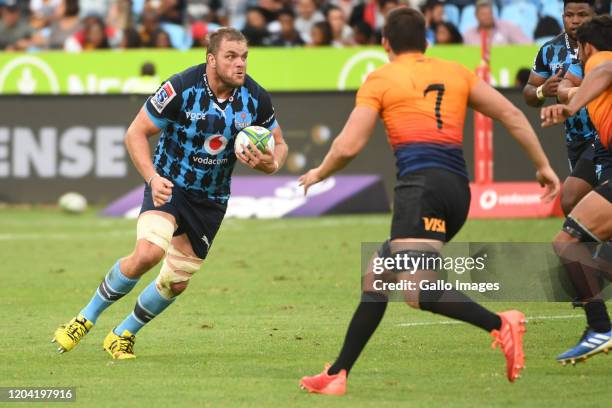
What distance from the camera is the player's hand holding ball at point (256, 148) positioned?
8.96 meters

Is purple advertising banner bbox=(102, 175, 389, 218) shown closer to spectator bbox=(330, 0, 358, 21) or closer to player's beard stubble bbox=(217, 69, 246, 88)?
spectator bbox=(330, 0, 358, 21)

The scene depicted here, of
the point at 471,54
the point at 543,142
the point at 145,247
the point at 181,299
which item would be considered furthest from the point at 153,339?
the point at 471,54

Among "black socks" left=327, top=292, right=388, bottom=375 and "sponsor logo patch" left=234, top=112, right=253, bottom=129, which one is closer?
"black socks" left=327, top=292, right=388, bottom=375

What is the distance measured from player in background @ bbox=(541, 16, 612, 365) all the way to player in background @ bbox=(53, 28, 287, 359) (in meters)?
2.17

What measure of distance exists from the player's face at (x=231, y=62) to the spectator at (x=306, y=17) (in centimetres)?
1481

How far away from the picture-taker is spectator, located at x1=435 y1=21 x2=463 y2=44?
21.9m

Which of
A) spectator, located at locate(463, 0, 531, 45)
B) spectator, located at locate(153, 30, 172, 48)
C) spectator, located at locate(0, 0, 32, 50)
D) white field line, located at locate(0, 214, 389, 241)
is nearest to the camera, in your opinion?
white field line, located at locate(0, 214, 389, 241)

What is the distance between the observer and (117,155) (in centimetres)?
2170

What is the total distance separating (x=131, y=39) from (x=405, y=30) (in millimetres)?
16905

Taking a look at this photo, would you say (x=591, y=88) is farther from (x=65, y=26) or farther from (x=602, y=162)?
(x=65, y=26)

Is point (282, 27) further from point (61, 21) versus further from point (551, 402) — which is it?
point (551, 402)

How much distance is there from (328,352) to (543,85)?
2.94 meters

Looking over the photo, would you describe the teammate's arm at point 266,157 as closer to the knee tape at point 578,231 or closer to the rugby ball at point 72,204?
the knee tape at point 578,231

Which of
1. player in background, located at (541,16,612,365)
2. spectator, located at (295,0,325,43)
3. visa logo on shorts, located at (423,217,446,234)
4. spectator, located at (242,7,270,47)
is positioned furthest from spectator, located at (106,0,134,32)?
visa logo on shorts, located at (423,217,446,234)
